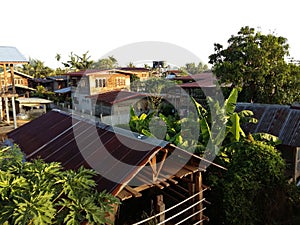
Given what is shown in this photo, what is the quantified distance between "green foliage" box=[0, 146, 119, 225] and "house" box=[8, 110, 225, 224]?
66 centimetres

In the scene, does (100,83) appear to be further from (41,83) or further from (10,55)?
(41,83)

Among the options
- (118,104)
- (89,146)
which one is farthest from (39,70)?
(89,146)

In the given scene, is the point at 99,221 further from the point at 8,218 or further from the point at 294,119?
the point at 294,119

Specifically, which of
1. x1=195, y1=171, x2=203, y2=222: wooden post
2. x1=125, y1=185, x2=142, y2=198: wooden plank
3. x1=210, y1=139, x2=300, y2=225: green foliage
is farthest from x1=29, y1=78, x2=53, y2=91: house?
x1=125, y1=185, x2=142, y2=198: wooden plank

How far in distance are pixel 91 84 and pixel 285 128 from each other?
75.7ft

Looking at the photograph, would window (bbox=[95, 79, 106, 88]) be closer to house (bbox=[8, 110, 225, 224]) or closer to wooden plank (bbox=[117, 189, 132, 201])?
house (bbox=[8, 110, 225, 224])

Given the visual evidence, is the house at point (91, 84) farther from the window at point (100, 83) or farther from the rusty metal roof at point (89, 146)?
the rusty metal roof at point (89, 146)

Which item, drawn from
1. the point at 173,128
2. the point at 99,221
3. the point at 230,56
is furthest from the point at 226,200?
the point at 230,56

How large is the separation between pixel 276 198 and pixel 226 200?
1613mm

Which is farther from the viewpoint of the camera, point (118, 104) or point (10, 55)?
point (118, 104)

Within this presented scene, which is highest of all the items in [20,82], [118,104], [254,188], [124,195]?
[20,82]

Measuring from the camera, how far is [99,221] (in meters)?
4.51

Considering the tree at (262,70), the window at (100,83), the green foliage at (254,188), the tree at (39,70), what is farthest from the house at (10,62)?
the tree at (39,70)

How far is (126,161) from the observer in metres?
5.91
